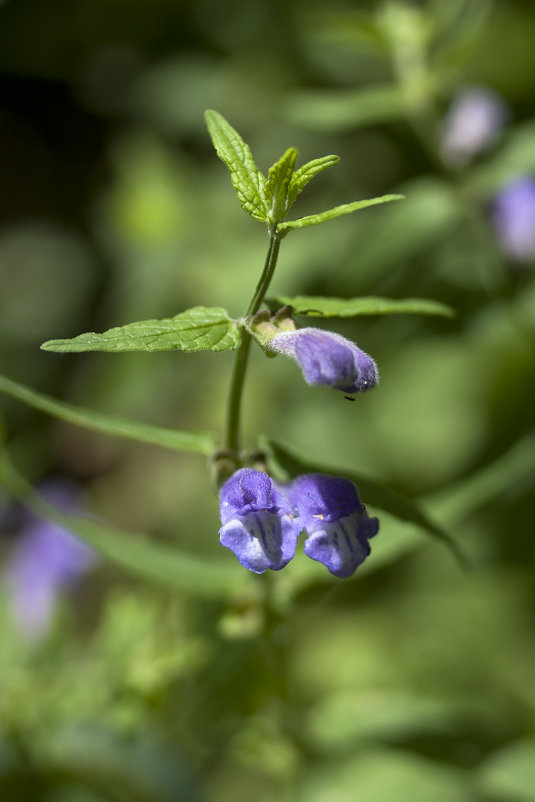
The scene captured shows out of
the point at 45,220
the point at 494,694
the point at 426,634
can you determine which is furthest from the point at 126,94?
the point at 494,694

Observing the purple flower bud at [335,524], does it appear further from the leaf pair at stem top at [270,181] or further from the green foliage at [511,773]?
the green foliage at [511,773]

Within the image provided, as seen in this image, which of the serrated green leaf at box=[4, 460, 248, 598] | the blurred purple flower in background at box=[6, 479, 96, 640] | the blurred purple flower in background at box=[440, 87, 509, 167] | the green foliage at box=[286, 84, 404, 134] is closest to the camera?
the serrated green leaf at box=[4, 460, 248, 598]

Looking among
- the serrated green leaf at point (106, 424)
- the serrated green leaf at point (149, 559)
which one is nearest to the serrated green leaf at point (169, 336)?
the serrated green leaf at point (106, 424)

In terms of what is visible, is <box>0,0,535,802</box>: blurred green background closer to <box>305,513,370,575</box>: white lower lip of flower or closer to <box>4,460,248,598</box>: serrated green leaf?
<box>4,460,248,598</box>: serrated green leaf

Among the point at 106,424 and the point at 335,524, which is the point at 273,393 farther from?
the point at 335,524

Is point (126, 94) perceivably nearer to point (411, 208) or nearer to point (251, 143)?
point (251, 143)

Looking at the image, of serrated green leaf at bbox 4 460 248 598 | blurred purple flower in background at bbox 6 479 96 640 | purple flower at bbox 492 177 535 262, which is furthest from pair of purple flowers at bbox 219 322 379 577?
blurred purple flower in background at bbox 6 479 96 640

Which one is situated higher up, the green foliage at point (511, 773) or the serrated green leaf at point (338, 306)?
the serrated green leaf at point (338, 306)
